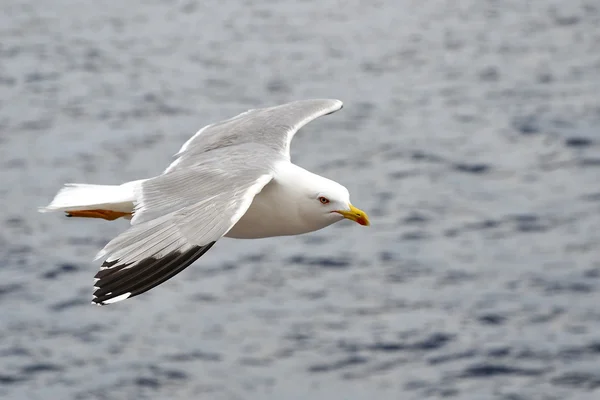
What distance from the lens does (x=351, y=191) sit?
3384 centimetres

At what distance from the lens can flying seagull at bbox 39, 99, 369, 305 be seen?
32.0ft

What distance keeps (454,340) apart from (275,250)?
5807 millimetres

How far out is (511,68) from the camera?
141ft

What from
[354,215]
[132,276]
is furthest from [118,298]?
[354,215]

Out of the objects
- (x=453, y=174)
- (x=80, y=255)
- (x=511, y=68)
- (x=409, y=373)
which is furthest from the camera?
(x=511, y=68)

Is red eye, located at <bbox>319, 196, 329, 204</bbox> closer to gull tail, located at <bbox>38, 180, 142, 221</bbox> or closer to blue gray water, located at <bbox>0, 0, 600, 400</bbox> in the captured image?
gull tail, located at <bbox>38, 180, 142, 221</bbox>

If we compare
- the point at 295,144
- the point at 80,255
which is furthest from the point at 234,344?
the point at 295,144

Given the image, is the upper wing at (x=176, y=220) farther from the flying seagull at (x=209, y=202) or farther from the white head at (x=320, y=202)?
the white head at (x=320, y=202)

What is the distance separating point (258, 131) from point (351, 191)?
19.5 m

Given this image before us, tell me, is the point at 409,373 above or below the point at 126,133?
below

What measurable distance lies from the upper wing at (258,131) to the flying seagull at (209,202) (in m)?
0.01

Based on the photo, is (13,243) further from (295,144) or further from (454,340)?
(454,340)

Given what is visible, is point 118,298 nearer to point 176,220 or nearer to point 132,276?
point 132,276

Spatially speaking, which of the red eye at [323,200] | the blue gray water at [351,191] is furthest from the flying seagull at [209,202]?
the blue gray water at [351,191]
